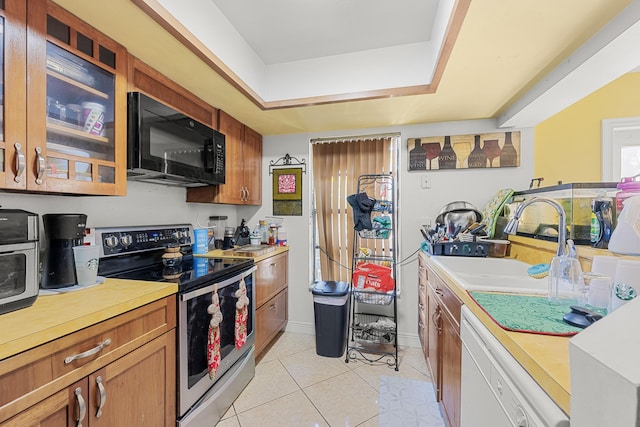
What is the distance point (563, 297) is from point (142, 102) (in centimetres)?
208

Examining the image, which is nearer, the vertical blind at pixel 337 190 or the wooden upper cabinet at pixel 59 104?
the wooden upper cabinet at pixel 59 104

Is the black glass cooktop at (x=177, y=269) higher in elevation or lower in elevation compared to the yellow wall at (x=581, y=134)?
lower

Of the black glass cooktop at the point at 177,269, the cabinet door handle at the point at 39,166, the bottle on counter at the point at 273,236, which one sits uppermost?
the cabinet door handle at the point at 39,166

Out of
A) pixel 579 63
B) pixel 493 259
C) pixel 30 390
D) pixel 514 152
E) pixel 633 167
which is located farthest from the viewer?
pixel 633 167

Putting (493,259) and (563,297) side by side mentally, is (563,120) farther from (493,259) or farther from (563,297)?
(563,297)

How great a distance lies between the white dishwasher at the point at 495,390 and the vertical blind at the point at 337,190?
1.71 metres

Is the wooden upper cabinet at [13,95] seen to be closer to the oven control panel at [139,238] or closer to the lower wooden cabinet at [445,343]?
the oven control panel at [139,238]

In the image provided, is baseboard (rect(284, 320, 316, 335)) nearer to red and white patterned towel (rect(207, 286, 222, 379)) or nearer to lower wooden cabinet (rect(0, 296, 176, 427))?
red and white patterned towel (rect(207, 286, 222, 379))

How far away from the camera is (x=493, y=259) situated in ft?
6.11

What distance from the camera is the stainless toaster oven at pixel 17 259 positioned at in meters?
0.86

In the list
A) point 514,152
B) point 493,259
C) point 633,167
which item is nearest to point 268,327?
point 493,259

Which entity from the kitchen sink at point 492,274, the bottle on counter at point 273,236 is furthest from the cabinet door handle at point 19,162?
the bottle on counter at point 273,236

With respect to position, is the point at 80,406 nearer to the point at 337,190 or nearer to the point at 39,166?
the point at 39,166

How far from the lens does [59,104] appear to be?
1.10 meters
